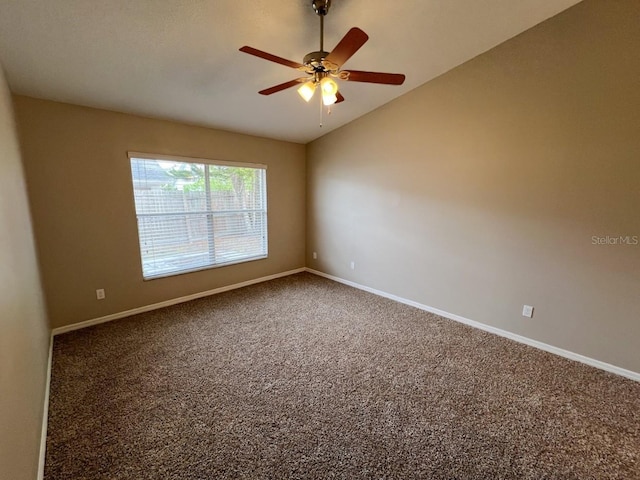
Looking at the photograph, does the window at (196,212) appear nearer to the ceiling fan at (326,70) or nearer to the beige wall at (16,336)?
the beige wall at (16,336)

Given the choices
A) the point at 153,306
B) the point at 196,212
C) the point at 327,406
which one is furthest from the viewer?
the point at 196,212

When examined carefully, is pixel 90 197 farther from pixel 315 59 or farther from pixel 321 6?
pixel 321 6

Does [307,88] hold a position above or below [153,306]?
above

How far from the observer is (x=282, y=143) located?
14.6 ft

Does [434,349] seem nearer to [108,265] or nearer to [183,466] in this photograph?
[183,466]

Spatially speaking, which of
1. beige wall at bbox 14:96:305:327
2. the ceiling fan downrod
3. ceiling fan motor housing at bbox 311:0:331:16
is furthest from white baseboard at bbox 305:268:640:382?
ceiling fan motor housing at bbox 311:0:331:16

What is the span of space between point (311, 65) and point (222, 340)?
2.53 m

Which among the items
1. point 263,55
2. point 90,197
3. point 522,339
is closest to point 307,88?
point 263,55

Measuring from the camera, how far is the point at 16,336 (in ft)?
4.38

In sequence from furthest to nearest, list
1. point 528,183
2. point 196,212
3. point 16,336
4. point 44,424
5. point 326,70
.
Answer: point 196,212 → point 528,183 → point 326,70 → point 44,424 → point 16,336

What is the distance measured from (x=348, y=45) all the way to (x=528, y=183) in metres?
2.20

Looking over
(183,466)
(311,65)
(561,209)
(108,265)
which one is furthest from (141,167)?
(561,209)

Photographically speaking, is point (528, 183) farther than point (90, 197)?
No

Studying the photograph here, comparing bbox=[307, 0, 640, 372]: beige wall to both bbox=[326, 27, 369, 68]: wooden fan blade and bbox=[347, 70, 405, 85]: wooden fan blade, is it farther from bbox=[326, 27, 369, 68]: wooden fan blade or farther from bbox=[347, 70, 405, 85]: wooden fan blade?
bbox=[326, 27, 369, 68]: wooden fan blade
